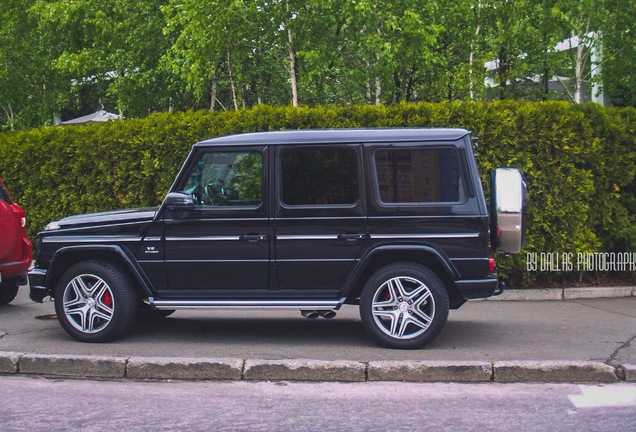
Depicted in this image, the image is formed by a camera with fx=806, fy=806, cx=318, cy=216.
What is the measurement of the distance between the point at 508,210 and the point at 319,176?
Answer: 180cm

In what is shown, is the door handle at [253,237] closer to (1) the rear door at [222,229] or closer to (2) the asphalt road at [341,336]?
(1) the rear door at [222,229]

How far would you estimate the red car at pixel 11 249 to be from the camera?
9.81 m

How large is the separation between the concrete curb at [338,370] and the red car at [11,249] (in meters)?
3.33

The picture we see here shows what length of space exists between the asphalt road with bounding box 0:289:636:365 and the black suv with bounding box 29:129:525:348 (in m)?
0.33

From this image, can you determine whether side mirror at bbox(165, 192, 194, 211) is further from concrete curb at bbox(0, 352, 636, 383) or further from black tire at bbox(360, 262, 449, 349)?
black tire at bbox(360, 262, 449, 349)

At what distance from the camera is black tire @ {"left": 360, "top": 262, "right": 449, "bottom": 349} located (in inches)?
289

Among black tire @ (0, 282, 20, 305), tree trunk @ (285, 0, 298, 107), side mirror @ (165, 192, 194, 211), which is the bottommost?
black tire @ (0, 282, 20, 305)

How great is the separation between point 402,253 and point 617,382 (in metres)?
2.14

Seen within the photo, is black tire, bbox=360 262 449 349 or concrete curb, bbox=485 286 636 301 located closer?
black tire, bbox=360 262 449 349

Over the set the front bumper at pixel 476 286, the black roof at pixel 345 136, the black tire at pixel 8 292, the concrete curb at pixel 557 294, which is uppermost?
the black roof at pixel 345 136

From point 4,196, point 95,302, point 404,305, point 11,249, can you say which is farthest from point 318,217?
point 4,196

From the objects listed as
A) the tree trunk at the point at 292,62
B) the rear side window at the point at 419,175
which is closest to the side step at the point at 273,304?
the rear side window at the point at 419,175

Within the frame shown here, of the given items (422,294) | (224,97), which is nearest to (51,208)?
(422,294)

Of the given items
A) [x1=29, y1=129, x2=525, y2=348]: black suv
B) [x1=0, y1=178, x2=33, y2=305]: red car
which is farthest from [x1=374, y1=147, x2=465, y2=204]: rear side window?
[x1=0, y1=178, x2=33, y2=305]: red car
